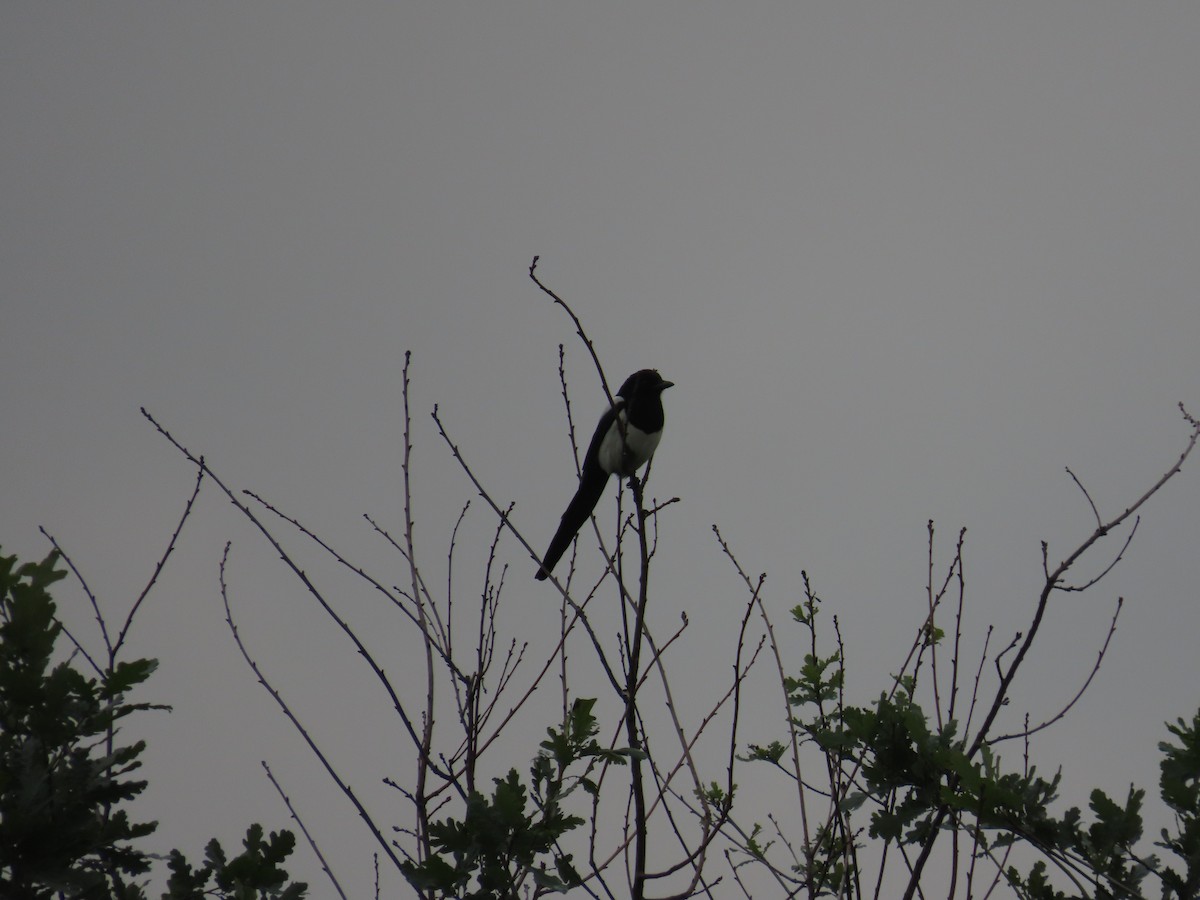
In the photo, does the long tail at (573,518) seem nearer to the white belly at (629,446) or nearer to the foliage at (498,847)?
the white belly at (629,446)

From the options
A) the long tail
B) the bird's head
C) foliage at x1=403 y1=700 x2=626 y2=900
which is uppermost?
the bird's head

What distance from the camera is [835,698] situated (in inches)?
161

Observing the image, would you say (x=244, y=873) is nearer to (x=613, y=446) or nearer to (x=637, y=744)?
(x=637, y=744)

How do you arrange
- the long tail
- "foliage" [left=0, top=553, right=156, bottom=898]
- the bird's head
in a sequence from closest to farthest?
"foliage" [left=0, top=553, right=156, bottom=898]
the long tail
the bird's head

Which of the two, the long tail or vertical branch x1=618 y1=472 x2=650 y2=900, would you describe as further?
the long tail

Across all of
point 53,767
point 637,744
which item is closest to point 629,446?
point 637,744

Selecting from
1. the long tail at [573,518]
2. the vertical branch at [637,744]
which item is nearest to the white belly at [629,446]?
the long tail at [573,518]

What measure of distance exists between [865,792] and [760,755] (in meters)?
1.81

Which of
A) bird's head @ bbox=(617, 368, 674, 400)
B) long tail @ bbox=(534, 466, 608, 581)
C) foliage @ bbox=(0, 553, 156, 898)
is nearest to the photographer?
foliage @ bbox=(0, 553, 156, 898)

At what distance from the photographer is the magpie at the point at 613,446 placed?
7066mm

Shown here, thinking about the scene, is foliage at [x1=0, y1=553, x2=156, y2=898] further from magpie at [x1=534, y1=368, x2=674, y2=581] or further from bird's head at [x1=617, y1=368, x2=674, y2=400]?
bird's head at [x1=617, y1=368, x2=674, y2=400]

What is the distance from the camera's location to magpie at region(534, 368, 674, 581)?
7.07m

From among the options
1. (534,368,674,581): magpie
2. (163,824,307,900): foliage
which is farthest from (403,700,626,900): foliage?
(534,368,674,581): magpie

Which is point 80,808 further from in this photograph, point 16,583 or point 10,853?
point 16,583
